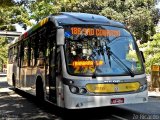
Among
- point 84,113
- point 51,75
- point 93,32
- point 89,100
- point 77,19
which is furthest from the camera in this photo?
point 84,113

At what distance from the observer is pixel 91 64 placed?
11039mm

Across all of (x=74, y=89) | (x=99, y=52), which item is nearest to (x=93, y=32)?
(x=99, y=52)

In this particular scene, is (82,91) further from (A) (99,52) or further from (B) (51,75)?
(B) (51,75)

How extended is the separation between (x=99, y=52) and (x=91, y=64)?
497 millimetres

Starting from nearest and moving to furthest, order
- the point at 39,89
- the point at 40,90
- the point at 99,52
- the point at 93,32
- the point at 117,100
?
the point at 117,100 < the point at 99,52 < the point at 93,32 < the point at 40,90 < the point at 39,89

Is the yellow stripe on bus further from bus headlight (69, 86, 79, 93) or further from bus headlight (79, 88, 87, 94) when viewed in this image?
bus headlight (69, 86, 79, 93)

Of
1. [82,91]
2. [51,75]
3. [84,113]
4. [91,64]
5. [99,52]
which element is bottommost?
[84,113]

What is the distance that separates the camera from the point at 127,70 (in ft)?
36.9

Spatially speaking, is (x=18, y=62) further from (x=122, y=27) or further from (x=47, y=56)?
(x=122, y=27)

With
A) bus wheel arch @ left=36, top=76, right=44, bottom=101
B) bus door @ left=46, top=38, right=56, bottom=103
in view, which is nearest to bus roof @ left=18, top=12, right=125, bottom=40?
bus door @ left=46, top=38, right=56, bottom=103

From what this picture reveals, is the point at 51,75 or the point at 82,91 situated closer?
the point at 82,91

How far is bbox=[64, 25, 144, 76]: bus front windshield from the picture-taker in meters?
11.0

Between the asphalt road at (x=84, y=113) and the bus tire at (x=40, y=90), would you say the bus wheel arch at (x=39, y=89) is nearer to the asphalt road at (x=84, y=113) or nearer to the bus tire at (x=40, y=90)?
the bus tire at (x=40, y=90)

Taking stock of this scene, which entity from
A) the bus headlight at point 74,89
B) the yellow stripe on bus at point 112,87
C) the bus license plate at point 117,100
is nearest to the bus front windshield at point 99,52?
the yellow stripe on bus at point 112,87
